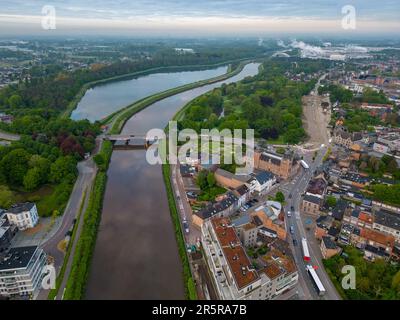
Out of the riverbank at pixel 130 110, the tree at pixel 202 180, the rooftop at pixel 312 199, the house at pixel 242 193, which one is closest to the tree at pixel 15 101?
the riverbank at pixel 130 110

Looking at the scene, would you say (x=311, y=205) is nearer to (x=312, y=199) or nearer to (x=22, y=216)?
(x=312, y=199)

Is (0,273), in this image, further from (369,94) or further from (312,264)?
(369,94)

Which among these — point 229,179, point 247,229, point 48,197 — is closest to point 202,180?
point 229,179

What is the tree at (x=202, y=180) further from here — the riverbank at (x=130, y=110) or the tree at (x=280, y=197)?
the riverbank at (x=130, y=110)

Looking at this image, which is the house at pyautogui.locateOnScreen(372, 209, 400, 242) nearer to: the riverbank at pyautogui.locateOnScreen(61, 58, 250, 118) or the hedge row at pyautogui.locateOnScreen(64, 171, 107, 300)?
the hedge row at pyautogui.locateOnScreen(64, 171, 107, 300)

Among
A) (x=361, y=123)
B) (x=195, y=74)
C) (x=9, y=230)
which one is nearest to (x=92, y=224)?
(x=9, y=230)

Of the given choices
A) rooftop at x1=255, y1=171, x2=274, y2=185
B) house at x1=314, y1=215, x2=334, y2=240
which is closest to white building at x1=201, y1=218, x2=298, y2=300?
house at x1=314, y1=215, x2=334, y2=240

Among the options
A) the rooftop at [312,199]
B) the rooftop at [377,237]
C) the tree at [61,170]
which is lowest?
the rooftop at [377,237]
